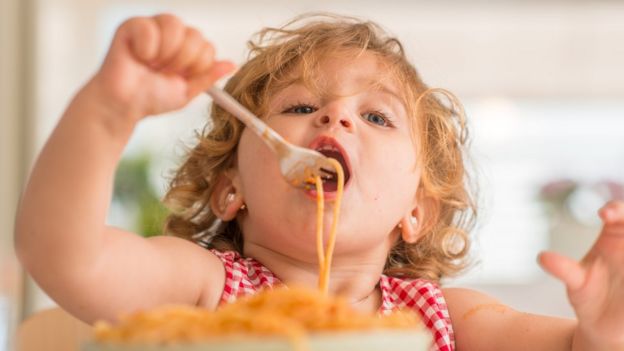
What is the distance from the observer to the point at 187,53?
867 mm

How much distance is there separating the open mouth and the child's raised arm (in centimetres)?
29

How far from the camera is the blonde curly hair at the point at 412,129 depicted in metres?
1.34

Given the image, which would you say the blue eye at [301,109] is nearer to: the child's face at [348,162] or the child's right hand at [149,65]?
the child's face at [348,162]

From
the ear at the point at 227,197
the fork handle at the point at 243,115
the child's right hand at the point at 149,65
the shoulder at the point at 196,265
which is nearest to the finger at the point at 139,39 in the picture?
the child's right hand at the point at 149,65

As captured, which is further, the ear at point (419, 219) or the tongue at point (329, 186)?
the ear at point (419, 219)

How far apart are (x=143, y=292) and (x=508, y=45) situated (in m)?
4.50

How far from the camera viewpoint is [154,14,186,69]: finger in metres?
0.85

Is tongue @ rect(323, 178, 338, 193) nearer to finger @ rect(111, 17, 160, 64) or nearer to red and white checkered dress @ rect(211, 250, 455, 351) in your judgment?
red and white checkered dress @ rect(211, 250, 455, 351)

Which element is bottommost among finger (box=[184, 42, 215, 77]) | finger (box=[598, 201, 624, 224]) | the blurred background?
the blurred background

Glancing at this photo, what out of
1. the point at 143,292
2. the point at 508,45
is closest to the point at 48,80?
the point at 508,45

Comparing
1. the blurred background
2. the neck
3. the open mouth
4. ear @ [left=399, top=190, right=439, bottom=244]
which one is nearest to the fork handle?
the open mouth

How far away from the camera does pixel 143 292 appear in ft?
3.29

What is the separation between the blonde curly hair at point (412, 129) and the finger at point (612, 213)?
0.37 meters

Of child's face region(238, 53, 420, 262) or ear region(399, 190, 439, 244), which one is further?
ear region(399, 190, 439, 244)
